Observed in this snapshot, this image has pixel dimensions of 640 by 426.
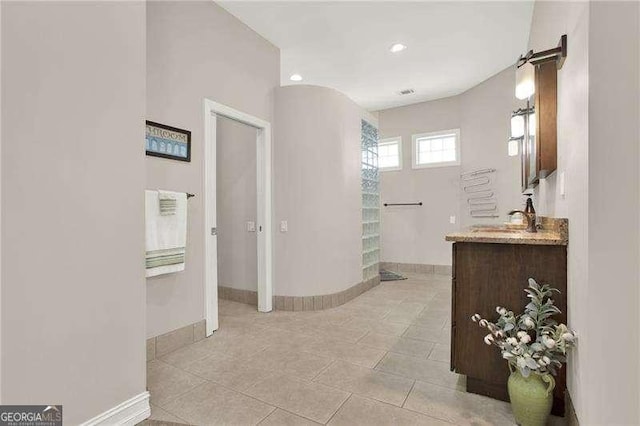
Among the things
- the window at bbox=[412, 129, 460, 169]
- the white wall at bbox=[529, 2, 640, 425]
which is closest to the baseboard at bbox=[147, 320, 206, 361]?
the white wall at bbox=[529, 2, 640, 425]

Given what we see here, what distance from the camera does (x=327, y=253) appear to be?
3.84 metres

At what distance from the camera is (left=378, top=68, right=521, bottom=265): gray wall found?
187 inches

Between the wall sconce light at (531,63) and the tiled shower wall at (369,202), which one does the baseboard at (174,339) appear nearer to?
the tiled shower wall at (369,202)

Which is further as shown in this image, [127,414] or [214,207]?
[214,207]

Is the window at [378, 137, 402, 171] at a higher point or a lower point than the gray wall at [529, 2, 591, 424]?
higher

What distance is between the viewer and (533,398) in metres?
1.53

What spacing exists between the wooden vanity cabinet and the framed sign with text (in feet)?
7.43

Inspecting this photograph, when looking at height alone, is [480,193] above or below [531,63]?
below

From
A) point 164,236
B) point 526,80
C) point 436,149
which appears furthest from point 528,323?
point 436,149

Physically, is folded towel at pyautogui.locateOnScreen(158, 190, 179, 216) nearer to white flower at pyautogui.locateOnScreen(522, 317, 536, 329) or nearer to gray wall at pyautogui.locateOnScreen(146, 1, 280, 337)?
gray wall at pyautogui.locateOnScreen(146, 1, 280, 337)

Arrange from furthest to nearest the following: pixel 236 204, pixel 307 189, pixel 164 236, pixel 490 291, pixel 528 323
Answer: pixel 236 204
pixel 307 189
pixel 164 236
pixel 490 291
pixel 528 323

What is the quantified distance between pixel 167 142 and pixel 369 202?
9.86ft

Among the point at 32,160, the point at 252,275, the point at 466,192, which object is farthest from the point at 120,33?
the point at 466,192

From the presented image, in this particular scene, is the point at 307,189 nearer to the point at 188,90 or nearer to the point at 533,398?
the point at 188,90
